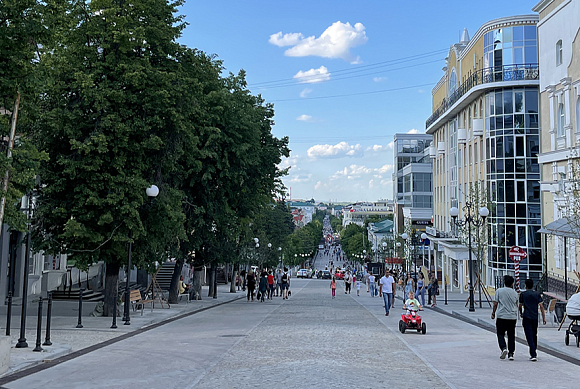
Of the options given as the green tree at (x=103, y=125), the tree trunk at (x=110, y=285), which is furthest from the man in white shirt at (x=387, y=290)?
the tree trunk at (x=110, y=285)

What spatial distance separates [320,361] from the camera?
11500mm

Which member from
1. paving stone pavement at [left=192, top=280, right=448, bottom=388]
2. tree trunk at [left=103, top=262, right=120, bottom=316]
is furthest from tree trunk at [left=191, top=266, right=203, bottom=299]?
paving stone pavement at [left=192, top=280, right=448, bottom=388]

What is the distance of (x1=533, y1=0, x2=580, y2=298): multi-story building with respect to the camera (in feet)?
90.8

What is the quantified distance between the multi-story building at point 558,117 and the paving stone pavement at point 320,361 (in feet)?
46.5

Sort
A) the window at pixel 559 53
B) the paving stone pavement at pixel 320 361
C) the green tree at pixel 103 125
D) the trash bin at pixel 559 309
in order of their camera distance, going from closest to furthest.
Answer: the paving stone pavement at pixel 320 361 → the green tree at pixel 103 125 → the trash bin at pixel 559 309 → the window at pixel 559 53

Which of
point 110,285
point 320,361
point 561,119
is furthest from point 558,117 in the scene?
point 320,361

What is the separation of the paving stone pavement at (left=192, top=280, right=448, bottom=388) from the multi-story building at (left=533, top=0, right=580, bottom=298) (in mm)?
14169

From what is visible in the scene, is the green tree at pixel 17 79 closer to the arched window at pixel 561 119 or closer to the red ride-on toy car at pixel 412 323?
the red ride-on toy car at pixel 412 323

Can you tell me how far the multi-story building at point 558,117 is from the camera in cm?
2767

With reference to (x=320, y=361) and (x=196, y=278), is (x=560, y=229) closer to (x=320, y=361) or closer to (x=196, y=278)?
(x=320, y=361)

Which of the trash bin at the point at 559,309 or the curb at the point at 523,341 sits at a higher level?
the trash bin at the point at 559,309

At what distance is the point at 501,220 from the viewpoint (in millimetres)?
44562

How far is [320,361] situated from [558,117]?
76.1ft

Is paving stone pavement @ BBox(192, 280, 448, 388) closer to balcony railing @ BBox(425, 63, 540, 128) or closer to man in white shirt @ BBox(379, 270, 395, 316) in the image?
man in white shirt @ BBox(379, 270, 395, 316)
